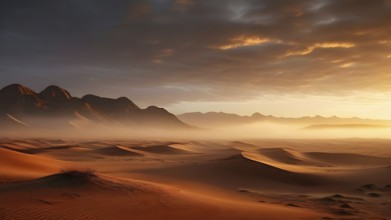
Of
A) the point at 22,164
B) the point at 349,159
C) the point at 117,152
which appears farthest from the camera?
the point at 117,152

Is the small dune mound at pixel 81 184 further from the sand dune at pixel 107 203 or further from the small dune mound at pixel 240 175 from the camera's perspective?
the small dune mound at pixel 240 175

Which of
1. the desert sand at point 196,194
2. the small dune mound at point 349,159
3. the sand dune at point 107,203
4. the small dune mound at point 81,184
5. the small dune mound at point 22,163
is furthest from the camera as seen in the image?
the small dune mound at point 349,159

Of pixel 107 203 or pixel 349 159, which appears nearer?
pixel 107 203

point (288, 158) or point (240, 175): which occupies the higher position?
point (288, 158)

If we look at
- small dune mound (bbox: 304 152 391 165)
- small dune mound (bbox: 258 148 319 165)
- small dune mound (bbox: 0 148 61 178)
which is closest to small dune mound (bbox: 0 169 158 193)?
small dune mound (bbox: 0 148 61 178)

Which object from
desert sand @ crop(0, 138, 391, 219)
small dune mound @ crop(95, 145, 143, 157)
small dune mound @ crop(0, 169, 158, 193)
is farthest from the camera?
small dune mound @ crop(95, 145, 143, 157)

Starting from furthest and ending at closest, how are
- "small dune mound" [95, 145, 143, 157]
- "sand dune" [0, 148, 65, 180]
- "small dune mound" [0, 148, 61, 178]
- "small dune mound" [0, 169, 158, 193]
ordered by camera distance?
"small dune mound" [95, 145, 143, 157] < "small dune mound" [0, 148, 61, 178] < "sand dune" [0, 148, 65, 180] < "small dune mound" [0, 169, 158, 193]

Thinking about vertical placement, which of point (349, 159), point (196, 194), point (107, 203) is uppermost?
point (349, 159)

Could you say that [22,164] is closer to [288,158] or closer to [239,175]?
[239,175]

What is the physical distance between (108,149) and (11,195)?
131ft

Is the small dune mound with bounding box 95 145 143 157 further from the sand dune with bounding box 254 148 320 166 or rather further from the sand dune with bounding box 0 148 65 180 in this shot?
the sand dune with bounding box 0 148 65 180

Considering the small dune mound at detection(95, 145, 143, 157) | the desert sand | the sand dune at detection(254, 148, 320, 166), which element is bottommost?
the desert sand

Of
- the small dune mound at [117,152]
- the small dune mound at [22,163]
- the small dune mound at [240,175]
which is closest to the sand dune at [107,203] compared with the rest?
the small dune mound at [240,175]

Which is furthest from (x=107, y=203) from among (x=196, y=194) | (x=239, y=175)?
(x=239, y=175)
